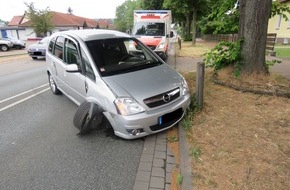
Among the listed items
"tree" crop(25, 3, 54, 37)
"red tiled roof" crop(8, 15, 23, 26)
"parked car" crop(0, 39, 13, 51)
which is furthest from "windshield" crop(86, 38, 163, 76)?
"red tiled roof" crop(8, 15, 23, 26)

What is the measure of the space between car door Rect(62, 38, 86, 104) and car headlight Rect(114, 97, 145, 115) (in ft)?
3.81

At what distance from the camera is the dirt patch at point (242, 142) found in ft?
9.95

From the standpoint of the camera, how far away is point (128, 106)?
12.7 ft

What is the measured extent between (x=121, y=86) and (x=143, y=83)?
384 millimetres

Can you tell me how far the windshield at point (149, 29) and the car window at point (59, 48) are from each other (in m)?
7.97

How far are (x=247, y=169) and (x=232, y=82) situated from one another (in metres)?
3.77

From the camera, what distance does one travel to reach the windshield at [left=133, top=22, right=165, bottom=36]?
1374 centimetres

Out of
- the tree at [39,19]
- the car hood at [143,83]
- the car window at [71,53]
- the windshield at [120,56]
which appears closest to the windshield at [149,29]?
the windshield at [120,56]

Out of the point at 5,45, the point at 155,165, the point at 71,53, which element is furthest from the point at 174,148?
the point at 5,45

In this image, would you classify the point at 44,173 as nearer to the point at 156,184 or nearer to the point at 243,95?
the point at 156,184

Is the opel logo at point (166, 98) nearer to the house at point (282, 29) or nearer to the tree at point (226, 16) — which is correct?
the tree at point (226, 16)

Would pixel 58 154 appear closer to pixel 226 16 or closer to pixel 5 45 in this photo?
pixel 226 16

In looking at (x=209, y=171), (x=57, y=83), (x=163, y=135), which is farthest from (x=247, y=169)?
(x=57, y=83)

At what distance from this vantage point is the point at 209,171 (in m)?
3.23
